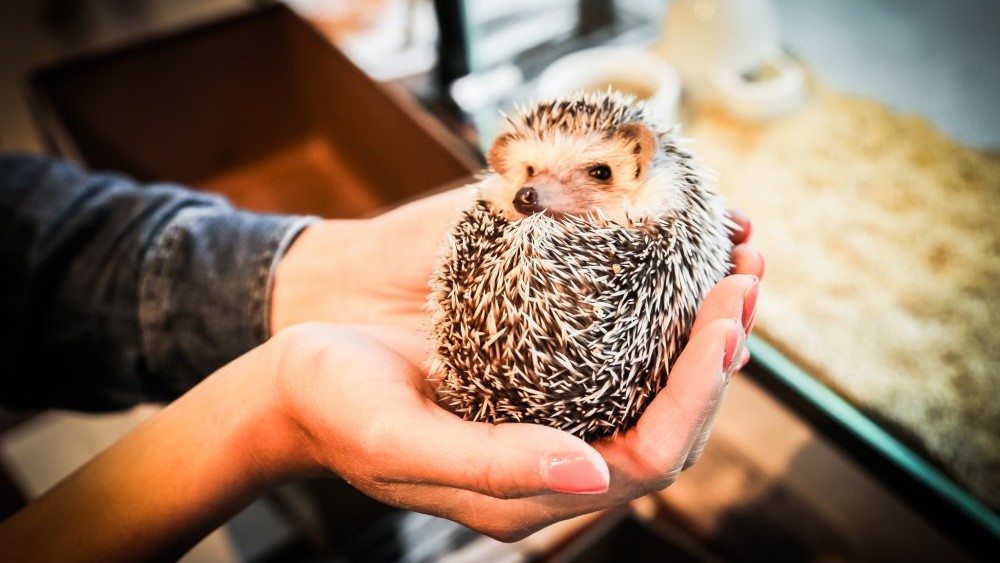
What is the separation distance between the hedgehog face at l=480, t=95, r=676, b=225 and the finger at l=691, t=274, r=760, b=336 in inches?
5.9

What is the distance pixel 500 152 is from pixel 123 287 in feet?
2.45

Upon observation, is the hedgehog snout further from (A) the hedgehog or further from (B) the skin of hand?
(B) the skin of hand

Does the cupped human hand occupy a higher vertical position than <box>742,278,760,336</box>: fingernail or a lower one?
lower

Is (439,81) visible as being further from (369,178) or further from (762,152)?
(762,152)

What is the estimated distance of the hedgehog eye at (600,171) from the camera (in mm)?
986

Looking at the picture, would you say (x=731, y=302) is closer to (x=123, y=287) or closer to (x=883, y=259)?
(x=883, y=259)

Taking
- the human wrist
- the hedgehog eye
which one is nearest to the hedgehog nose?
the hedgehog eye

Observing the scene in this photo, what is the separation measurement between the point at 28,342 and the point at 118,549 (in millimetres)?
561

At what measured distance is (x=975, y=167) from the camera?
145 cm

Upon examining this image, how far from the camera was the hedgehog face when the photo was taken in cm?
93

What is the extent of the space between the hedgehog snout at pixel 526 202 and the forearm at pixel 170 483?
1.34ft

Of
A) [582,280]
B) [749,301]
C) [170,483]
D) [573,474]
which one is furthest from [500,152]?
[170,483]

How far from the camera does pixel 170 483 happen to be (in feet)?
3.03

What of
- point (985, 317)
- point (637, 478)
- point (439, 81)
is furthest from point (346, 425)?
point (439, 81)
